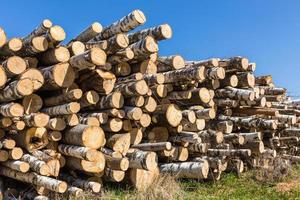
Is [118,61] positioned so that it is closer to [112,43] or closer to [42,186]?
[112,43]

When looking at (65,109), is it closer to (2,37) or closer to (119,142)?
(119,142)

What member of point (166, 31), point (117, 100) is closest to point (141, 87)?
point (117, 100)

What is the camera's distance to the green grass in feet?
25.1

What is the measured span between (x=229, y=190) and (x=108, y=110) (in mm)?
2638

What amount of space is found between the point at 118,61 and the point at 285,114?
538 cm

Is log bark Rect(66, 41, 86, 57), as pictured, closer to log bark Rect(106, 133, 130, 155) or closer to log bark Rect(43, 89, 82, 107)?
log bark Rect(43, 89, 82, 107)

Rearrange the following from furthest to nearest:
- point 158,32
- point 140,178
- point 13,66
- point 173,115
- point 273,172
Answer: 1. point 273,172
2. point 173,115
3. point 140,178
4. point 158,32
5. point 13,66

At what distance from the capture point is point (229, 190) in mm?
8297

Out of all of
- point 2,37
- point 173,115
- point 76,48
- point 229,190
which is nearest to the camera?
point 2,37

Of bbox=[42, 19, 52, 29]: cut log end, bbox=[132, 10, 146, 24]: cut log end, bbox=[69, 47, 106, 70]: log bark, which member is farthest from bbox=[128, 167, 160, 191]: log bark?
bbox=[42, 19, 52, 29]: cut log end

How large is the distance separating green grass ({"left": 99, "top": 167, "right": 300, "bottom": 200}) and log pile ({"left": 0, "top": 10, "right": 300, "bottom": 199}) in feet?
0.75

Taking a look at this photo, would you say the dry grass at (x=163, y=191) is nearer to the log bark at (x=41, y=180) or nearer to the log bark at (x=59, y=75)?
the log bark at (x=41, y=180)

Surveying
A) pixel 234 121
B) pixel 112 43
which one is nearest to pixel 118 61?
pixel 112 43

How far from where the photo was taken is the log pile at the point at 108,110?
6.86 m
